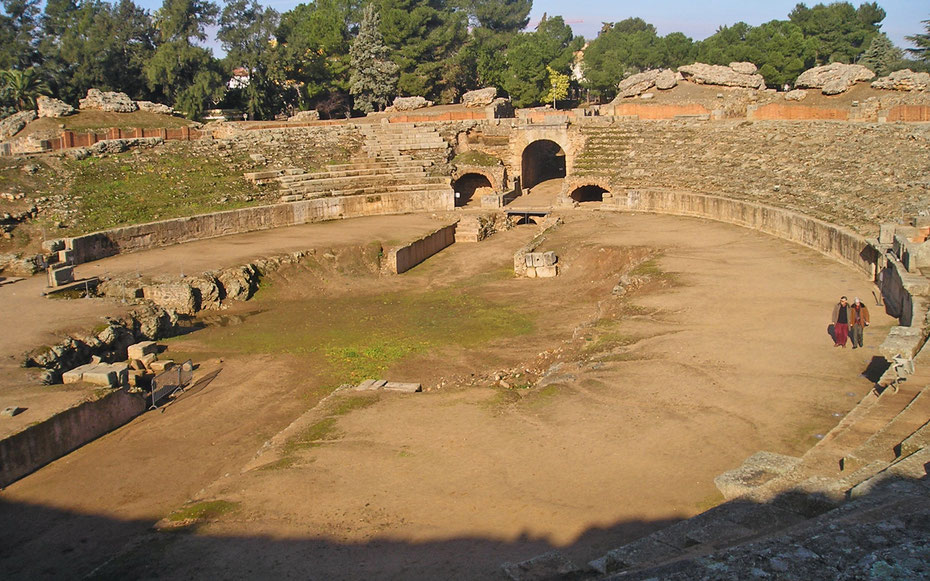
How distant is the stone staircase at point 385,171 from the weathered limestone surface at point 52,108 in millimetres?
12420

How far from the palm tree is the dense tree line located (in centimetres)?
7

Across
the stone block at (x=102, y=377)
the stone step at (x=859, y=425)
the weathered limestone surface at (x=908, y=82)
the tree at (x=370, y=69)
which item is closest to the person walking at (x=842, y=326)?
the stone step at (x=859, y=425)

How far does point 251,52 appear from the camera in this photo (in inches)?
1827

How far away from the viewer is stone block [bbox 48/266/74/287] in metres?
20.8

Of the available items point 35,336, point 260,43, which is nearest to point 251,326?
point 35,336

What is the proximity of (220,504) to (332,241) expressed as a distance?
58.0 ft

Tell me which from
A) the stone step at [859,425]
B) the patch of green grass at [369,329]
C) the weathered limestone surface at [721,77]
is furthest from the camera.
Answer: the weathered limestone surface at [721,77]

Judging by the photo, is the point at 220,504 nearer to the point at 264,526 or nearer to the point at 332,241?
the point at 264,526

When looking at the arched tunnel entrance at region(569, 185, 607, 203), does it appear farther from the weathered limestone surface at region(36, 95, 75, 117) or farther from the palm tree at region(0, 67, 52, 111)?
the palm tree at region(0, 67, 52, 111)

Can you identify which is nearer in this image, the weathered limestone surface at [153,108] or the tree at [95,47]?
the weathered limestone surface at [153,108]

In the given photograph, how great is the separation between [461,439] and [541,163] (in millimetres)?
32355

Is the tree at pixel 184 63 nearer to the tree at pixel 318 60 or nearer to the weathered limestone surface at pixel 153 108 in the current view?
the weathered limestone surface at pixel 153 108

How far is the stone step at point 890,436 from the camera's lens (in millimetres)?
8359

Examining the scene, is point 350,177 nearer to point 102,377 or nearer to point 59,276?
point 59,276
